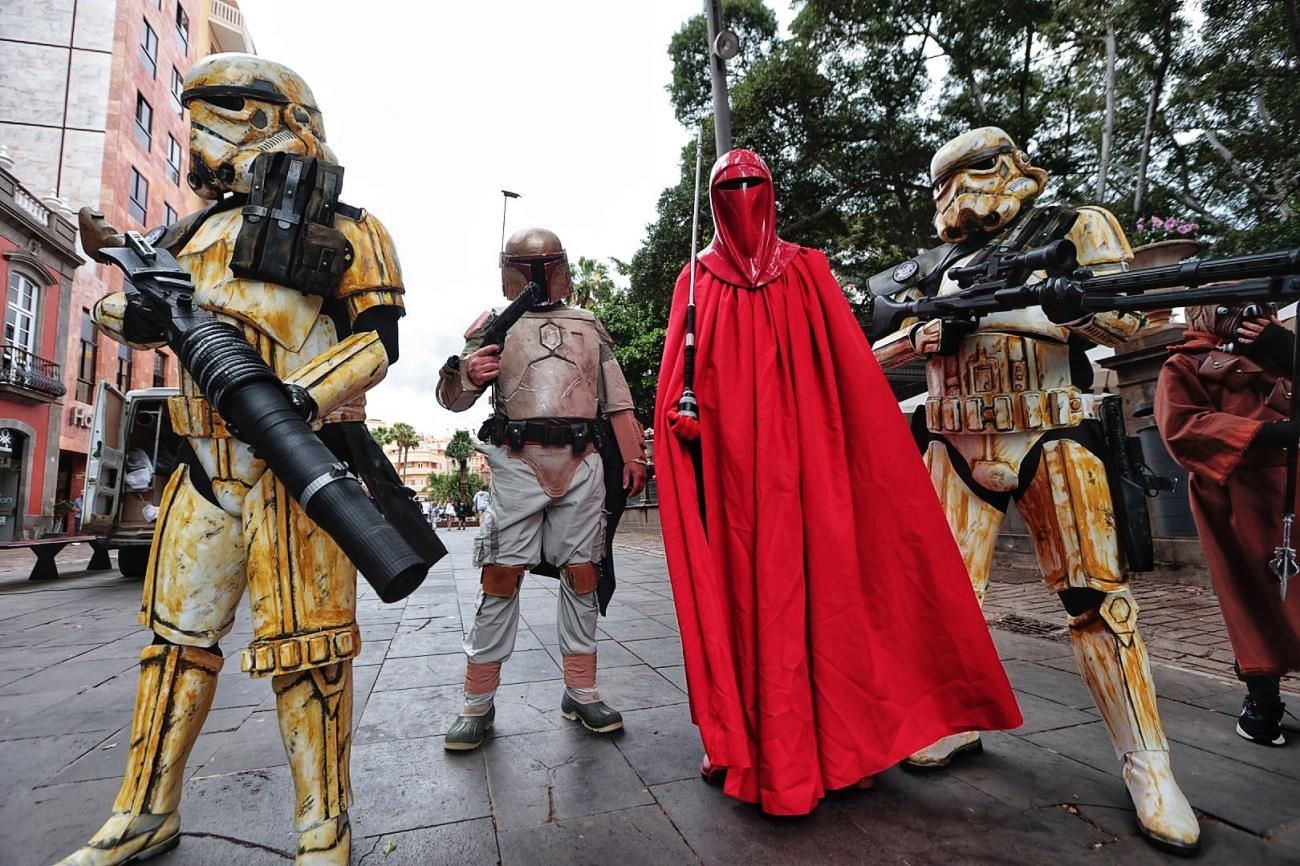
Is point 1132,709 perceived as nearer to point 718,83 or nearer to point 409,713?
point 409,713


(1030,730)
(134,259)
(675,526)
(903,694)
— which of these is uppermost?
(134,259)

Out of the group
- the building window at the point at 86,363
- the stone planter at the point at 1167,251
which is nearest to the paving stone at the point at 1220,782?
the stone planter at the point at 1167,251

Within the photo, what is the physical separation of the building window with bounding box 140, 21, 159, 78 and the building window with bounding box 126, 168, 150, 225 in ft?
12.6

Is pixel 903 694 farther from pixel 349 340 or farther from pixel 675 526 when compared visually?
pixel 349 340

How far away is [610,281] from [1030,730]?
81.2ft

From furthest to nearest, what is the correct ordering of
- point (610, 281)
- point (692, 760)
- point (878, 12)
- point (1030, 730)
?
point (610, 281)
point (878, 12)
point (1030, 730)
point (692, 760)

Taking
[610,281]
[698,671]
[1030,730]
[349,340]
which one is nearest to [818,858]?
[698,671]

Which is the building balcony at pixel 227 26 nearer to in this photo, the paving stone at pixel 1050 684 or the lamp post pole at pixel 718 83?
the lamp post pole at pixel 718 83

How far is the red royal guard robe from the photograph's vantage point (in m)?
2.51

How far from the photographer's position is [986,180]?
2328 millimetres

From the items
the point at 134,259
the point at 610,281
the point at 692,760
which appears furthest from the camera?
the point at 610,281

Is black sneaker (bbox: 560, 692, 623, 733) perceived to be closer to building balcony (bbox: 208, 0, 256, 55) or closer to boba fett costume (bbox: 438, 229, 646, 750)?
boba fett costume (bbox: 438, 229, 646, 750)

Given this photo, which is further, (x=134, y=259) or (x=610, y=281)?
(x=610, y=281)

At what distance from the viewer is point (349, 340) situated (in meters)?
1.65
